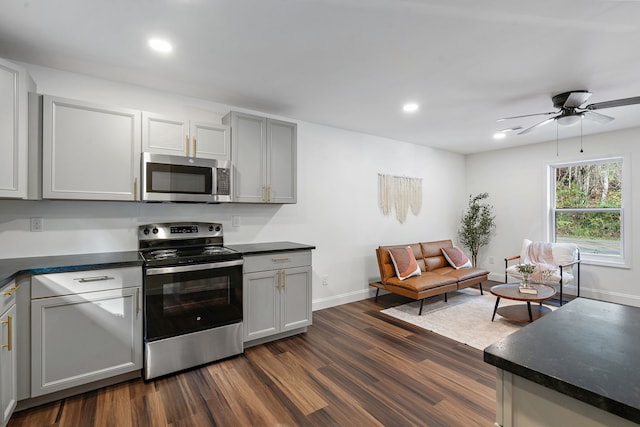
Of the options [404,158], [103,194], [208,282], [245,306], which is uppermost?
[404,158]

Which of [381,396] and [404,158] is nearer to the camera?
[381,396]

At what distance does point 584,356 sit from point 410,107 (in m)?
3.14

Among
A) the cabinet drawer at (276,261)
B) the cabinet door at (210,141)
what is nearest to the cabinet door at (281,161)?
the cabinet door at (210,141)

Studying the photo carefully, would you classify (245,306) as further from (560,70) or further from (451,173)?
(451,173)

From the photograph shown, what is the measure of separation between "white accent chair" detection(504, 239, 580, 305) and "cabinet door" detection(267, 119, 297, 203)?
3355 millimetres

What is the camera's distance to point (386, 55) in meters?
2.37

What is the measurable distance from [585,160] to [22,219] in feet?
22.5

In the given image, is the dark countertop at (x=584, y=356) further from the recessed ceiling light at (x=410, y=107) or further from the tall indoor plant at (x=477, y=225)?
the tall indoor plant at (x=477, y=225)

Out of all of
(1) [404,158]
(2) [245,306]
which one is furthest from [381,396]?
(1) [404,158]

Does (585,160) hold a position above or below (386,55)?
Result: below

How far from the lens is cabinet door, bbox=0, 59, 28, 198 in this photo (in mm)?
2057

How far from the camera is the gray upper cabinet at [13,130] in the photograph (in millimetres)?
2057

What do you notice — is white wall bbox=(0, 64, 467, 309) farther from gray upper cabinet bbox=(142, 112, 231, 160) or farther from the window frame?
the window frame

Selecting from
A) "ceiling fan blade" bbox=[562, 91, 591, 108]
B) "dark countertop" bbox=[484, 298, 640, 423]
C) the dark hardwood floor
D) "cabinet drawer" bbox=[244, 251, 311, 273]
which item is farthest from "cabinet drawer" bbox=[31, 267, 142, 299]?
"ceiling fan blade" bbox=[562, 91, 591, 108]
